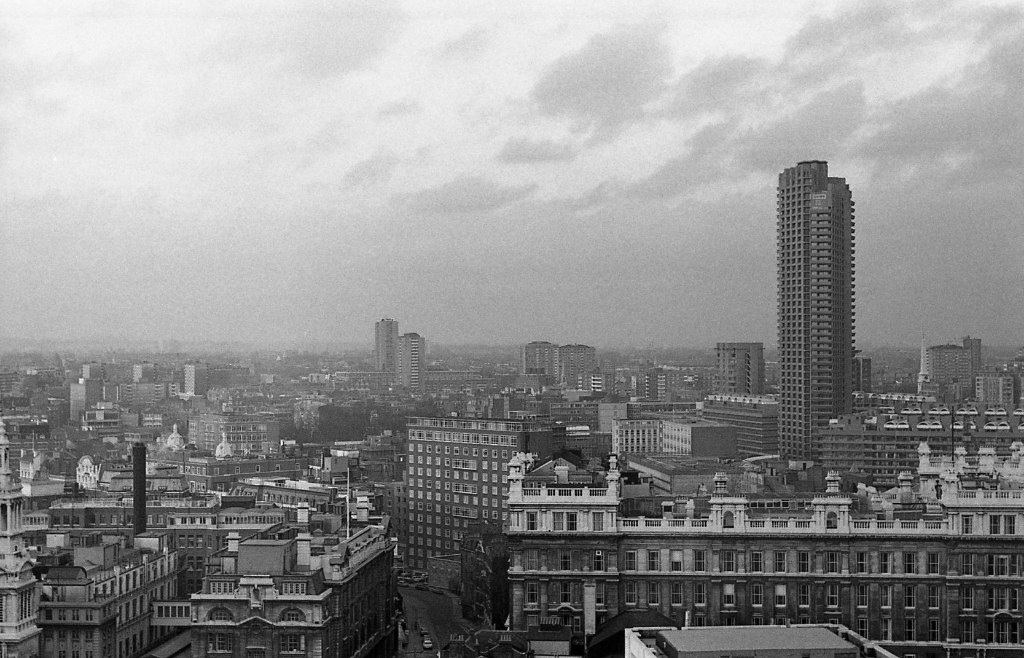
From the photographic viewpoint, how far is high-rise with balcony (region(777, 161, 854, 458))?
68.6 meters

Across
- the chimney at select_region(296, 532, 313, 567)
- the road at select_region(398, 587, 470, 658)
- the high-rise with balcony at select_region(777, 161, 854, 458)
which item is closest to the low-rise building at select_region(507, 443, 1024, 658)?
the chimney at select_region(296, 532, 313, 567)

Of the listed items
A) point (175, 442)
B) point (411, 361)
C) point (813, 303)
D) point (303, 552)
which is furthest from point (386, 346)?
point (303, 552)

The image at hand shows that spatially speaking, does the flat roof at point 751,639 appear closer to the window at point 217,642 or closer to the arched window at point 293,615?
the arched window at point 293,615

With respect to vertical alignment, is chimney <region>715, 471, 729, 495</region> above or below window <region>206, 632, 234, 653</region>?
above

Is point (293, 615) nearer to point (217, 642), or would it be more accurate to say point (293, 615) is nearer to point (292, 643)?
point (292, 643)

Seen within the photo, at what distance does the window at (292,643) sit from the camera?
1059 inches

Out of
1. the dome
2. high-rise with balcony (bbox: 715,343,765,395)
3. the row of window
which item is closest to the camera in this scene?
the row of window

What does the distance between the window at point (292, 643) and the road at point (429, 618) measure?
8.19m

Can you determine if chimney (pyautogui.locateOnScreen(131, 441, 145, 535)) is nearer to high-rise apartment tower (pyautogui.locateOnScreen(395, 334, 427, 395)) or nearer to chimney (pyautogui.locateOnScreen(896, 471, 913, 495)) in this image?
chimney (pyautogui.locateOnScreen(896, 471, 913, 495))

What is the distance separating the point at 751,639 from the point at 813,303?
52.4 metres

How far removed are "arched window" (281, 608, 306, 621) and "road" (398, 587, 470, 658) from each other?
27.1 ft

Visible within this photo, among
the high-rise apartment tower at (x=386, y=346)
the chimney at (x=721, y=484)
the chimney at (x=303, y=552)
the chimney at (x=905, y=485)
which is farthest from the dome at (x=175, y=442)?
the chimney at (x=905, y=485)

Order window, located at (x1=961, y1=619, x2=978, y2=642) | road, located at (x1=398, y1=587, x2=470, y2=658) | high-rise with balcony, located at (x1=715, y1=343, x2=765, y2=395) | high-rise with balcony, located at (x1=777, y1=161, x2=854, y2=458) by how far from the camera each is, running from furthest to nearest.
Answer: high-rise with balcony, located at (x1=715, y1=343, x2=765, y2=395), high-rise with balcony, located at (x1=777, y1=161, x2=854, y2=458), road, located at (x1=398, y1=587, x2=470, y2=658), window, located at (x1=961, y1=619, x2=978, y2=642)

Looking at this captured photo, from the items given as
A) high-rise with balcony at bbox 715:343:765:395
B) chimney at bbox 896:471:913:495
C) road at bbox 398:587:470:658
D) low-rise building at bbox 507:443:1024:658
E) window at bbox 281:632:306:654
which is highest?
high-rise with balcony at bbox 715:343:765:395
